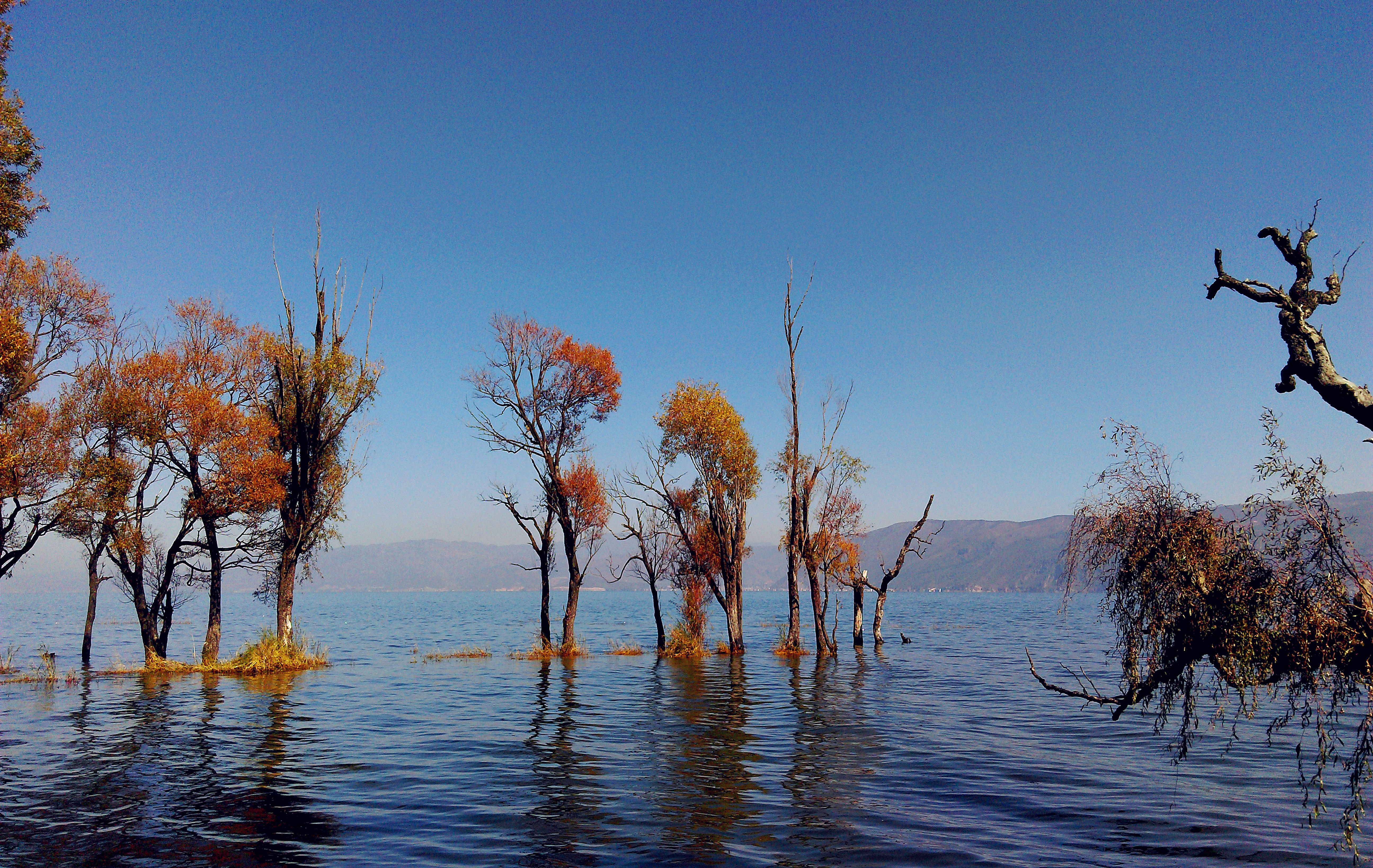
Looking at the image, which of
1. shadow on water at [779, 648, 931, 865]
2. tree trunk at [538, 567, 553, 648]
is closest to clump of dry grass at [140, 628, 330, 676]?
tree trunk at [538, 567, 553, 648]

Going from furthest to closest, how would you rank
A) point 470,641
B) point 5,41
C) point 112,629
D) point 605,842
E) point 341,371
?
point 112,629, point 470,641, point 341,371, point 5,41, point 605,842

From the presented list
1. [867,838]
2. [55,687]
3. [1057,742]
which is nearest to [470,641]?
[55,687]

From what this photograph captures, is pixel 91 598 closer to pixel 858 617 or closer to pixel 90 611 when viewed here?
pixel 90 611

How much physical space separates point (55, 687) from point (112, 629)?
49.5 m

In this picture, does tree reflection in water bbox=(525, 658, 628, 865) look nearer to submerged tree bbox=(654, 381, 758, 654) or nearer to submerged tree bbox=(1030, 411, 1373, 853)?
submerged tree bbox=(1030, 411, 1373, 853)

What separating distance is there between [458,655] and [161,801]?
1181 inches

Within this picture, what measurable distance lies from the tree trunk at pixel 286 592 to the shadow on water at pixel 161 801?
12.7m

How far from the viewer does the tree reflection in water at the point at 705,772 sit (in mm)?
12766

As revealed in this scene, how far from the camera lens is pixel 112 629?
69.1 meters

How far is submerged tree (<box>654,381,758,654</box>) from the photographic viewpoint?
43031mm

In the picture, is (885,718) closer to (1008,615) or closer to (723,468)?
(723,468)

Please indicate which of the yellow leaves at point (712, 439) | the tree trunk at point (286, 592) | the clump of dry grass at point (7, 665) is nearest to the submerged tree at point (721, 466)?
the yellow leaves at point (712, 439)

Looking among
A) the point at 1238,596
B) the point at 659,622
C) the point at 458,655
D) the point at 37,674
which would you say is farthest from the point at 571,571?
the point at 1238,596

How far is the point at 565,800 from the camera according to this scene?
14820 millimetres
